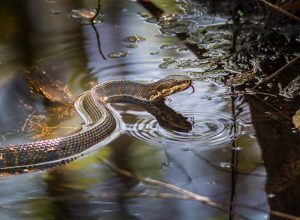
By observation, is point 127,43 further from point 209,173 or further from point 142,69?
point 209,173

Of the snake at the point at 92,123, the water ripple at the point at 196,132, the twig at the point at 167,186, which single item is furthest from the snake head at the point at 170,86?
the twig at the point at 167,186

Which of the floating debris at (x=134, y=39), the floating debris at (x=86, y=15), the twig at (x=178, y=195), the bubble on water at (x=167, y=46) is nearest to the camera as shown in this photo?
the twig at (x=178, y=195)

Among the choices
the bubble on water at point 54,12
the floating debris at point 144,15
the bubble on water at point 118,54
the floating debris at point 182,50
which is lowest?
the bubble on water at point 118,54

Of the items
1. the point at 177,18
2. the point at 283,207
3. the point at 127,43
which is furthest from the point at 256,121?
the point at 177,18

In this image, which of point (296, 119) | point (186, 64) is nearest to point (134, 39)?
point (186, 64)

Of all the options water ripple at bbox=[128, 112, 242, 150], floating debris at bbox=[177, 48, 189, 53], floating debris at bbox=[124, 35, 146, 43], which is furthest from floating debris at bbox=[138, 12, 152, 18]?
water ripple at bbox=[128, 112, 242, 150]

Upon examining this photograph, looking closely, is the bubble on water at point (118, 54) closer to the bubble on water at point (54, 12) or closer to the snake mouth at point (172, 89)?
the snake mouth at point (172, 89)

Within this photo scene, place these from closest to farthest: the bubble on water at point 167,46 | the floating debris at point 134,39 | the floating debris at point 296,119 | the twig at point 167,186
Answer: the twig at point 167,186 → the floating debris at point 296,119 → the bubble on water at point 167,46 → the floating debris at point 134,39
